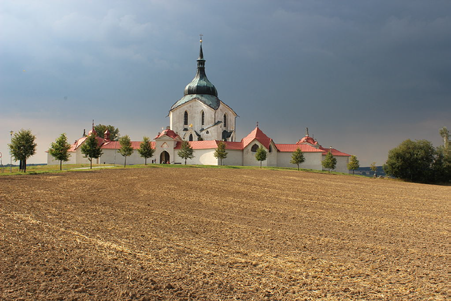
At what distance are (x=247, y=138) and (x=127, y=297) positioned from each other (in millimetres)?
45923

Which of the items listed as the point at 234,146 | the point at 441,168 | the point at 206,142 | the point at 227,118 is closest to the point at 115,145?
the point at 206,142

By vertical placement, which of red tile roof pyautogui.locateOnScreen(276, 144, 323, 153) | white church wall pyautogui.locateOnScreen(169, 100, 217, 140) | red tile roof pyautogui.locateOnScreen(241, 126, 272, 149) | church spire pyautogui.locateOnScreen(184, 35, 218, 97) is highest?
church spire pyautogui.locateOnScreen(184, 35, 218, 97)

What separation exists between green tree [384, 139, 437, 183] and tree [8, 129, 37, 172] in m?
50.2

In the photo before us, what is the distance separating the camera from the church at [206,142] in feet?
161

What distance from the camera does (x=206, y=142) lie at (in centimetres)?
4997

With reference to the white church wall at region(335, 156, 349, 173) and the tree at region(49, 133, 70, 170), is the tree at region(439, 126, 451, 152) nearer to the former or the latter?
the white church wall at region(335, 156, 349, 173)

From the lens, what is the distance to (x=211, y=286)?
19.8 ft

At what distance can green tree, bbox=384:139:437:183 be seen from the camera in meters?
44.7

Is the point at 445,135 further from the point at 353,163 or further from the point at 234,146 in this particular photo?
the point at 234,146

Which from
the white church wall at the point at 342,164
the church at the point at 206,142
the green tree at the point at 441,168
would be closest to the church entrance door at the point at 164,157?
the church at the point at 206,142

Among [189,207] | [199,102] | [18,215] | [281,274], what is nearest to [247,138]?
[199,102]

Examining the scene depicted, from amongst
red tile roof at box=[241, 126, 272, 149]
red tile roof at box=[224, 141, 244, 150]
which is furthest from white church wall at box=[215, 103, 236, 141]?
red tile roof at box=[241, 126, 272, 149]

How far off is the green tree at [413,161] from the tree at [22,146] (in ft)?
165

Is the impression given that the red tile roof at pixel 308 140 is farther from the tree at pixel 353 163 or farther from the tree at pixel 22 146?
the tree at pixel 22 146
